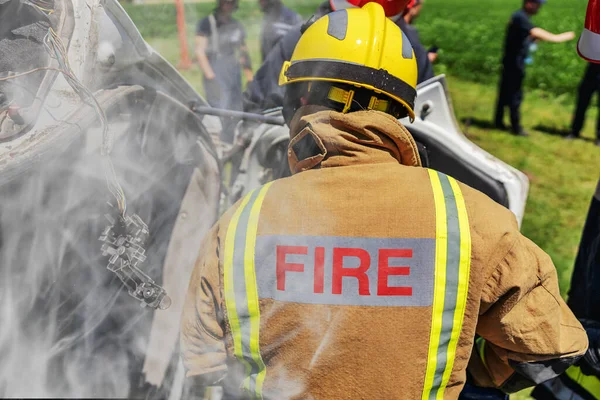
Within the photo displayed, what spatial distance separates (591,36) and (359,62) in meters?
1.22

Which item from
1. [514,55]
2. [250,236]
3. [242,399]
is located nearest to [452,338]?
[250,236]

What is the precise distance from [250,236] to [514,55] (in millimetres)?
6294

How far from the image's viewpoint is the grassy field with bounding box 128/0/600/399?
4.65 m

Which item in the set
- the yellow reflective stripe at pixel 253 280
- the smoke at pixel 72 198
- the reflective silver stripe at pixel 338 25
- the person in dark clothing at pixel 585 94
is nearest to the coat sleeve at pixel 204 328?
the yellow reflective stripe at pixel 253 280

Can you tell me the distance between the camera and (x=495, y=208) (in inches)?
61.4

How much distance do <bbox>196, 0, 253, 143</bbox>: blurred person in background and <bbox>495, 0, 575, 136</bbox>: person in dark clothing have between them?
3424mm

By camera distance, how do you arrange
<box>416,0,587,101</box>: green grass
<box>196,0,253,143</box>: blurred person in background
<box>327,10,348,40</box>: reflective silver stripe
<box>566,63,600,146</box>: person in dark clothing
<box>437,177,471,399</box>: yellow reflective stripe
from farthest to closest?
<box>416,0,587,101</box>: green grass, <box>566,63,600,146</box>: person in dark clothing, <box>196,0,253,143</box>: blurred person in background, <box>327,10,348,40</box>: reflective silver stripe, <box>437,177,471,399</box>: yellow reflective stripe

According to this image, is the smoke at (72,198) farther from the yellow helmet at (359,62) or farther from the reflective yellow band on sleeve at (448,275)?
the reflective yellow band on sleeve at (448,275)

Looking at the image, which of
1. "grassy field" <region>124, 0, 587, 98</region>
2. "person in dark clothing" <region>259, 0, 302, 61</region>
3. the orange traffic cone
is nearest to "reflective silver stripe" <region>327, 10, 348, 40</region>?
"grassy field" <region>124, 0, 587, 98</region>

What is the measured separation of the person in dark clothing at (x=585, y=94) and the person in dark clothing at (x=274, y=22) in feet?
12.8

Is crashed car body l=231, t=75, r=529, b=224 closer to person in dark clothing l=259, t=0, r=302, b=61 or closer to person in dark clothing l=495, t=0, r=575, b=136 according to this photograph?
person in dark clothing l=259, t=0, r=302, b=61

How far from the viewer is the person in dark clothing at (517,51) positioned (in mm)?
6578

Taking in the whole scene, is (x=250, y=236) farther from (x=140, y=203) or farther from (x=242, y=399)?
(x=140, y=203)

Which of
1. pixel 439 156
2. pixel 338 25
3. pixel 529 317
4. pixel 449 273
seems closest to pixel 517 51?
pixel 439 156
